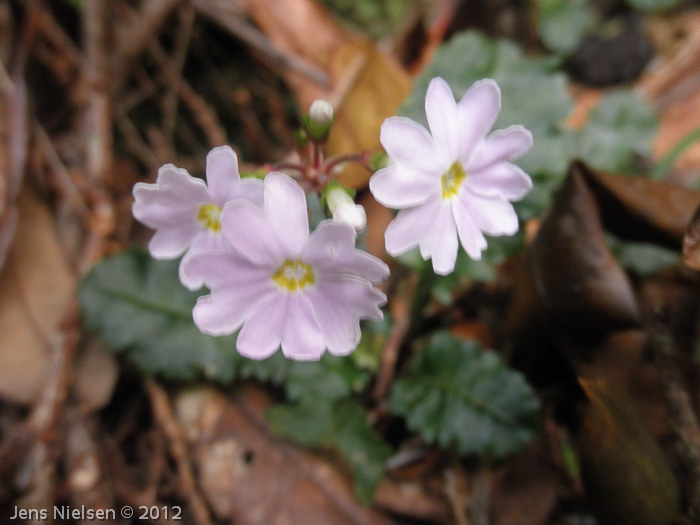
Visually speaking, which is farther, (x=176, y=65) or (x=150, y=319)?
(x=176, y=65)

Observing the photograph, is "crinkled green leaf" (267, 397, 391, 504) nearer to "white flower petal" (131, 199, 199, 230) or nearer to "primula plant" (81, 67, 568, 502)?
"primula plant" (81, 67, 568, 502)

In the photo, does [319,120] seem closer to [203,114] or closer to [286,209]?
[286,209]

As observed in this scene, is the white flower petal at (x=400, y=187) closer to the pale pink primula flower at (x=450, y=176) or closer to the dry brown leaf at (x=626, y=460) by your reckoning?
the pale pink primula flower at (x=450, y=176)

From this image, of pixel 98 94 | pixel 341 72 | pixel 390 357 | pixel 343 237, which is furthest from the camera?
pixel 341 72

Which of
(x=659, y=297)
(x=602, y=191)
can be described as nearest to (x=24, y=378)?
(x=602, y=191)

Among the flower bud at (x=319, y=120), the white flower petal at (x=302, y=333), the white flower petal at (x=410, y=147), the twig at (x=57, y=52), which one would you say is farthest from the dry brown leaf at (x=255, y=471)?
the twig at (x=57, y=52)

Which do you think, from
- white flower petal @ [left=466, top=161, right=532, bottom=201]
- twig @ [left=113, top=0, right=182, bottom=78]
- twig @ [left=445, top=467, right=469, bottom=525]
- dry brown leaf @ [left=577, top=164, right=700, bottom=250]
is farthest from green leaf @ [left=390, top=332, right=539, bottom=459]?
twig @ [left=113, top=0, right=182, bottom=78]

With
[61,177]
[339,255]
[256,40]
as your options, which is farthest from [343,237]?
[256,40]
